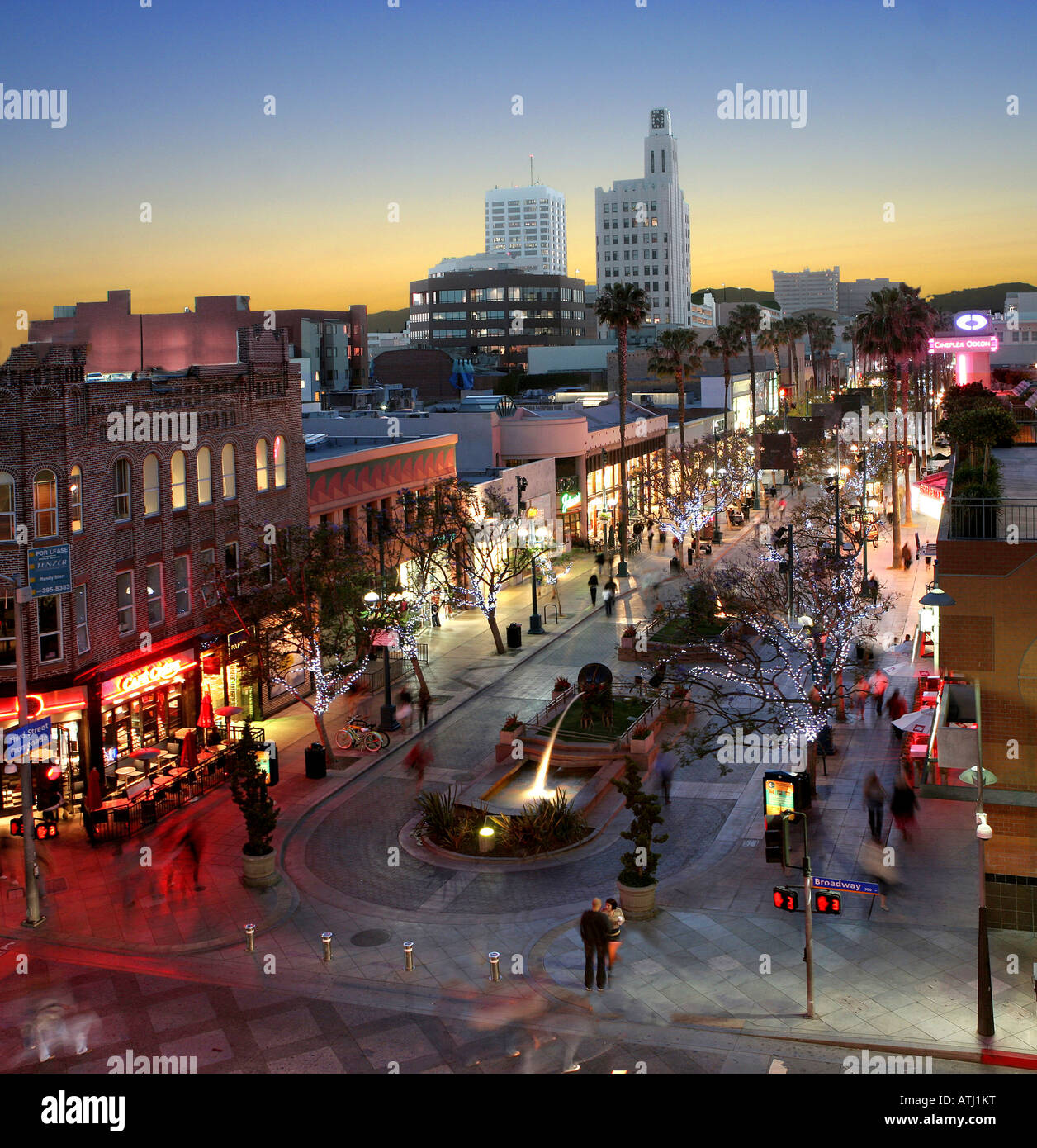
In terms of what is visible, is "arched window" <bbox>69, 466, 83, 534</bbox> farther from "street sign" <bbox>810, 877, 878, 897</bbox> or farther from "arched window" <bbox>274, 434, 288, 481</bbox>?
"street sign" <bbox>810, 877, 878, 897</bbox>

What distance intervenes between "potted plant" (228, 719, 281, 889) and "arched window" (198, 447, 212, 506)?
11942mm

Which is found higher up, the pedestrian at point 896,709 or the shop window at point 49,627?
the shop window at point 49,627

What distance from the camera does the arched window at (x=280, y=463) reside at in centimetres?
3688

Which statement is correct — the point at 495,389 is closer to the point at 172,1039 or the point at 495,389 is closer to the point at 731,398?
the point at 731,398

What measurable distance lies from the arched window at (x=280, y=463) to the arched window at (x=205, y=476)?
11.5 feet

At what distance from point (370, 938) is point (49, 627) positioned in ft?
38.9

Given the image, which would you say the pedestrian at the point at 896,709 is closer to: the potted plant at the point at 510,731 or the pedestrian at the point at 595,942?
the potted plant at the point at 510,731

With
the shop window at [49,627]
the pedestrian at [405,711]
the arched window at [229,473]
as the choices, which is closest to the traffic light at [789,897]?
the pedestrian at [405,711]

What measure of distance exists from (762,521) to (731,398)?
142 feet

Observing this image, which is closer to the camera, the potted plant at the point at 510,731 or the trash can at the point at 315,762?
the trash can at the point at 315,762

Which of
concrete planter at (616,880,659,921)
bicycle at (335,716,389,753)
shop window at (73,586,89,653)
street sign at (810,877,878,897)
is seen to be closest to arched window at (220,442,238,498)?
shop window at (73,586,89,653)

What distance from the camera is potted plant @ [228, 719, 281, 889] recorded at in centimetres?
2288

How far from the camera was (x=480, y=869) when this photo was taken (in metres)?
24.1

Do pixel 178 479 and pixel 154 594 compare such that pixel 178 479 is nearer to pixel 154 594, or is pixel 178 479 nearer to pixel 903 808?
pixel 154 594
